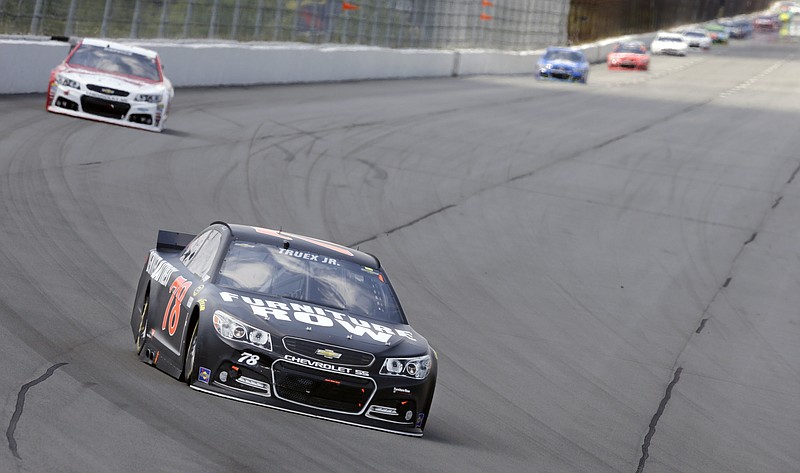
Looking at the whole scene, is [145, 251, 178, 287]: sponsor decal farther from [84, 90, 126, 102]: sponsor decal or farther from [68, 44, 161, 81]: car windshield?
[68, 44, 161, 81]: car windshield

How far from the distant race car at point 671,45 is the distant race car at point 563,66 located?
1102 inches

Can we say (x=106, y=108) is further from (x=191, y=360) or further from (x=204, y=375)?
(x=204, y=375)

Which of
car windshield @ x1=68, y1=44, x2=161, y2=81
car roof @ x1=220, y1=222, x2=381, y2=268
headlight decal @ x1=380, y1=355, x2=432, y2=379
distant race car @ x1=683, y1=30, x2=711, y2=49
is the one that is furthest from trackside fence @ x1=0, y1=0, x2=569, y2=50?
headlight decal @ x1=380, y1=355, x2=432, y2=379

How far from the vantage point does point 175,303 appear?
9.23m

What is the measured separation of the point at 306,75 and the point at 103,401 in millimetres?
33301

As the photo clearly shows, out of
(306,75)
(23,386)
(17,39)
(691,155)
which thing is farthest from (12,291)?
(306,75)

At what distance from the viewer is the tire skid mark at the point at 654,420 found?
9.32m

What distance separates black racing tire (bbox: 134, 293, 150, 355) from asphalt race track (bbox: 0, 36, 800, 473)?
135 mm

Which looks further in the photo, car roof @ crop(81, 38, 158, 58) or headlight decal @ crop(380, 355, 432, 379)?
car roof @ crop(81, 38, 158, 58)

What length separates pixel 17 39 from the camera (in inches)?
1144

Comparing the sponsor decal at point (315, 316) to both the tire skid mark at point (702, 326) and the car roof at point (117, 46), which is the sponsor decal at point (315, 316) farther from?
the car roof at point (117, 46)

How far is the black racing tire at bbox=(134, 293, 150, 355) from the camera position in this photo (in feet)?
32.1

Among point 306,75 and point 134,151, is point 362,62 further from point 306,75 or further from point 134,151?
point 134,151

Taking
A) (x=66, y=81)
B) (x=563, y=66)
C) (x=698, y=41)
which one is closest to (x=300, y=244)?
(x=66, y=81)
